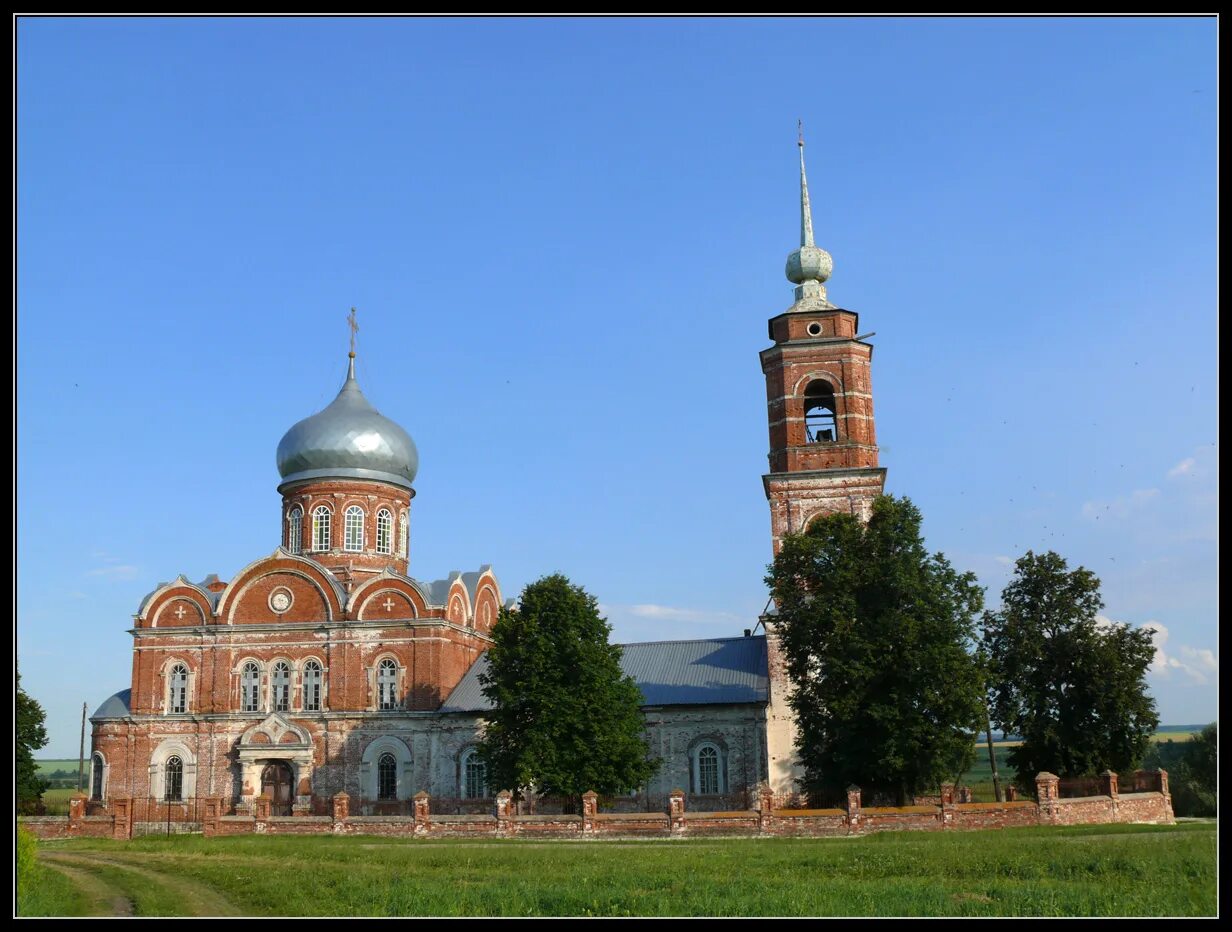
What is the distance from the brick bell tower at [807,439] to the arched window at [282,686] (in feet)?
58.4

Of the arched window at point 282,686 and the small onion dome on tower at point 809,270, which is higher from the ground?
the small onion dome on tower at point 809,270

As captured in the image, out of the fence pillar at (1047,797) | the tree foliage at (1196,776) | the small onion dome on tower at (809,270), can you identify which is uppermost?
the small onion dome on tower at (809,270)

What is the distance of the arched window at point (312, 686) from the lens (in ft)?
138

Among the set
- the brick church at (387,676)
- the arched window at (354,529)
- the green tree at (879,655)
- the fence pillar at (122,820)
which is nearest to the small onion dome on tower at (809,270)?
the brick church at (387,676)

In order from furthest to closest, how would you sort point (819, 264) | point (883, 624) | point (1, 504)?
point (819, 264), point (883, 624), point (1, 504)

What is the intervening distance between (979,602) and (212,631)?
91.9ft

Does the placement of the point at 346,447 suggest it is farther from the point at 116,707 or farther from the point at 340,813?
the point at 340,813

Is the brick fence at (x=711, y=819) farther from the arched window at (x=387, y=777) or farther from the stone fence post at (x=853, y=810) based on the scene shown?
the arched window at (x=387, y=777)

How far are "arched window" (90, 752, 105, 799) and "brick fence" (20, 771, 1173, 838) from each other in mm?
8393

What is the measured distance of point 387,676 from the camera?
42094mm

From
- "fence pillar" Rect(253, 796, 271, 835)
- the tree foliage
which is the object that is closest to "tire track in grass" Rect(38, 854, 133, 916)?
"fence pillar" Rect(253, 796, 271, 835)

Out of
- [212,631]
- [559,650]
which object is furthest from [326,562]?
[559,650]

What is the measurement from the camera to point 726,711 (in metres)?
38.6
